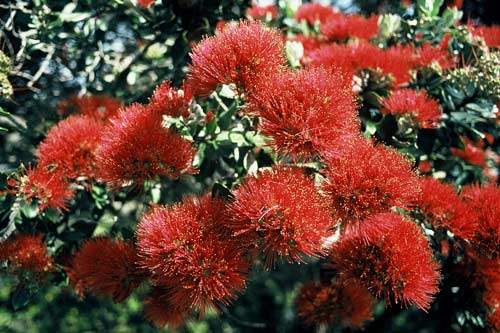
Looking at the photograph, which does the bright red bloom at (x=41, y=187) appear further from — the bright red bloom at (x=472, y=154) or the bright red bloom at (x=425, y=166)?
the bright red bloom at (x=472, y=154)

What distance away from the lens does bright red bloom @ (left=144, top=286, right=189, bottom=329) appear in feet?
5.16

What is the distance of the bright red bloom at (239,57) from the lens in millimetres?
1362

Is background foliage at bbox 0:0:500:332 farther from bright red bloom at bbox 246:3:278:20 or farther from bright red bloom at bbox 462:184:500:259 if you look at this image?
bright red bloom at bbox 462:184:500:259

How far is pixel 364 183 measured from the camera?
1253 millimetres

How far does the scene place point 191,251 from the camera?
4.09ft

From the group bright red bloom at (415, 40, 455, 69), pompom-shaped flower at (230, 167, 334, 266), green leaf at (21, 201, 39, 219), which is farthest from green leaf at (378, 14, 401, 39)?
green leaf at (21, 201, 39, 219)

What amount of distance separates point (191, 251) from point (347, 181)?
397 mm

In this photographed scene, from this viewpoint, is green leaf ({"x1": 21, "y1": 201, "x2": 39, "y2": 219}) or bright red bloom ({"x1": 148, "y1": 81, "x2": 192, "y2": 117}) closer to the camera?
bright red bloom ({"x1": 148, "y1": 81, "x2": 192, "y2": 117})

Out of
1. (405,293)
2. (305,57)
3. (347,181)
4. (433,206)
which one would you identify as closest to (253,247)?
(347,181)

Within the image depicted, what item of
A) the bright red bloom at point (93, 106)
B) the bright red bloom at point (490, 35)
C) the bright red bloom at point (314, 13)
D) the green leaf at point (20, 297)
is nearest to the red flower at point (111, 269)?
the green leaf at point (20, 297)

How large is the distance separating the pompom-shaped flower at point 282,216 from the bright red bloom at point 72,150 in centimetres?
66

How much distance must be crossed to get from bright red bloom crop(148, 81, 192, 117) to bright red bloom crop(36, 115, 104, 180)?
0.85ft

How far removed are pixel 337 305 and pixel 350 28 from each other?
1093 millimetres

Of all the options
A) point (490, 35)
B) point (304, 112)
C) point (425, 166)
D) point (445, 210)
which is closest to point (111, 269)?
point (304, 112)
